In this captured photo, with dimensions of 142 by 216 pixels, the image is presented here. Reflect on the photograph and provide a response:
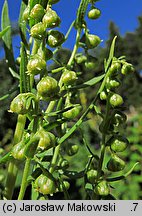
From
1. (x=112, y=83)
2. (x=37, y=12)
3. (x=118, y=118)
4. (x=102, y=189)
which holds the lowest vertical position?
(x=102, y=189)

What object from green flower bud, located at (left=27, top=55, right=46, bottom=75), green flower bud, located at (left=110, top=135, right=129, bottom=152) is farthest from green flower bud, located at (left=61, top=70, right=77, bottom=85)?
green flower bud, located at (left=110, top=135, right=129, bottom=152)

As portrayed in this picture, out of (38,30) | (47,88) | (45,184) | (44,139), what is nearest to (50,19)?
(38,30)

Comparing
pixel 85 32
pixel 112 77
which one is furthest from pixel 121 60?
pixel 85 32

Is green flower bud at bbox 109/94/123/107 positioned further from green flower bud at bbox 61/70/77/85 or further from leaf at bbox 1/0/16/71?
leaf at bbox 1/0/16/71

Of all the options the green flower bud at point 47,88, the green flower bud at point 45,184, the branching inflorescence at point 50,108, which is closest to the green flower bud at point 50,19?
the branching inflorescence at point 50,108

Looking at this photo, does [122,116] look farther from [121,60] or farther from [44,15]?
[44,15]

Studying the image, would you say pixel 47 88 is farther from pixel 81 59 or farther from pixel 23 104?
pixel 81 59

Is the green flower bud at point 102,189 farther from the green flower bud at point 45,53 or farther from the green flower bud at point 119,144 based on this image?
the green flower bud at point 45,53

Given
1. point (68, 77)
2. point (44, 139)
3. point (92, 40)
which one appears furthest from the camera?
point (92, 40)
